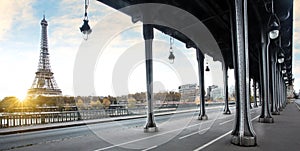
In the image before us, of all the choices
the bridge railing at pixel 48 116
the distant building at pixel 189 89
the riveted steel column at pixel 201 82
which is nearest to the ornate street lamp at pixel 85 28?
the riveted steel column at pixel 201 82

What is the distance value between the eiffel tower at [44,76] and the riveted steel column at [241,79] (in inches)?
1268

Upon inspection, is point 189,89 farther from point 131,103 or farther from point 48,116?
point 48,116

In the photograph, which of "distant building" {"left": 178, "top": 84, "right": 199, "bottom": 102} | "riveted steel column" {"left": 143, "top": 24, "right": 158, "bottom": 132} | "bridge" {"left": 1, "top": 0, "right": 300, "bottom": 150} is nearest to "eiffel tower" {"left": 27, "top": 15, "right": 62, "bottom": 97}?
"distant building" {"left": 178, "top": 84, "right": 199, "bottom": 102}

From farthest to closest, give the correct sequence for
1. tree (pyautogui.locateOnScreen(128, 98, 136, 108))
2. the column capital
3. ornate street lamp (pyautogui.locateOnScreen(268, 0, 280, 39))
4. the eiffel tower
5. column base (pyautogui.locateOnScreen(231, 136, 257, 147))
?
the eiffel tower → tree (pyautogui.locateOnScreen(128, 98, 136, 108)) → the column capital → ornate street lamp (pyautogui.locateOnScreen(268, 0, 280, 39)) → column base (pyautogui.locateOnScreen(231, 136, 257, 147))

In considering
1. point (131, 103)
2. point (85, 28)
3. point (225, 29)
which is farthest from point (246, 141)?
point (131, 103)

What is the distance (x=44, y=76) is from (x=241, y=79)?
36063mm

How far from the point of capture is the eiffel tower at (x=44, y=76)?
34062 millimetres

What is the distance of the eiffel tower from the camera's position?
34062 mm

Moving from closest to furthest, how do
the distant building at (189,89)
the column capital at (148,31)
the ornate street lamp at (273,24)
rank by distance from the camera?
the ornate street lamp at (273,24) < the column capital at (148,31) < the distant building at (189,89)

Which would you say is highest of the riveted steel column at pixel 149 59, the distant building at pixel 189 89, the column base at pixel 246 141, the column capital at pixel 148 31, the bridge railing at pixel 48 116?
the column capital at pixel 148 31

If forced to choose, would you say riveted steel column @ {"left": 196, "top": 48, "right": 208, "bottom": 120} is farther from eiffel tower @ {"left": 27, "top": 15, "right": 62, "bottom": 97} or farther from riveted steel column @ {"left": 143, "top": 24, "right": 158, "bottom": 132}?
eiffel tower @ {"left": 27, "top": 15, "right": 62, "bottom": 97}

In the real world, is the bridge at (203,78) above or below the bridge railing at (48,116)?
above

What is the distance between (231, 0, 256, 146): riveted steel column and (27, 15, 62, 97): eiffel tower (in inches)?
1268

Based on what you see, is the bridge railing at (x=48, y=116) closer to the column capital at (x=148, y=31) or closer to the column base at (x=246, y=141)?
the column capital at (x=148, y=31)
